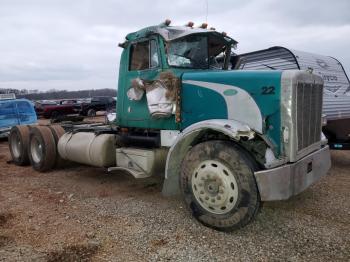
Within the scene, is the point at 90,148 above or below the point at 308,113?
below

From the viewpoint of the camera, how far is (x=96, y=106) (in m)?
28.8

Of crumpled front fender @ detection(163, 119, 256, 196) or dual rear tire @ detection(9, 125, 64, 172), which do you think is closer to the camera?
crumpled front fender @ detection(163, 119, 256, 196)

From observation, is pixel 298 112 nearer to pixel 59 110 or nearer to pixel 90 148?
pixel 90 148

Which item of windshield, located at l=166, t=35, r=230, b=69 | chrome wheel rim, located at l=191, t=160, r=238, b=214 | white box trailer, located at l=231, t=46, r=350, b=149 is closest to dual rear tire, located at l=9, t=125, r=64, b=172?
windshield, located at l=166, t=35, r=230, b=69

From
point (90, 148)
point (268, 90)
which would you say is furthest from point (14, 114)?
point (268, 90)

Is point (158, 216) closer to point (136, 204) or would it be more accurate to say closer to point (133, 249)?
point (136, 204)

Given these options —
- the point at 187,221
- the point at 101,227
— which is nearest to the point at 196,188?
the point at 187,221

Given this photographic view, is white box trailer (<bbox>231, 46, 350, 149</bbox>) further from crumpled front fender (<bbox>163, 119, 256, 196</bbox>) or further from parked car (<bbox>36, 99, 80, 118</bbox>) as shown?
parked car (<bbox>36, 99, 80, 118</bbox>)

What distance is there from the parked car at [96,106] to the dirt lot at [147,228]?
72.3ft

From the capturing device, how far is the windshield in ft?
17.5

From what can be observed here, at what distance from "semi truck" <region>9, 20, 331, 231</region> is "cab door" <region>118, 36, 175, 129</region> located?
0.02m

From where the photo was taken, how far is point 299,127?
4297mm

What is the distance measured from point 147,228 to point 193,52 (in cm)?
274

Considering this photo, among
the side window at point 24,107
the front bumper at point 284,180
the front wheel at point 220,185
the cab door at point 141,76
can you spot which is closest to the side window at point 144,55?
→ the cab door at point 141,76
